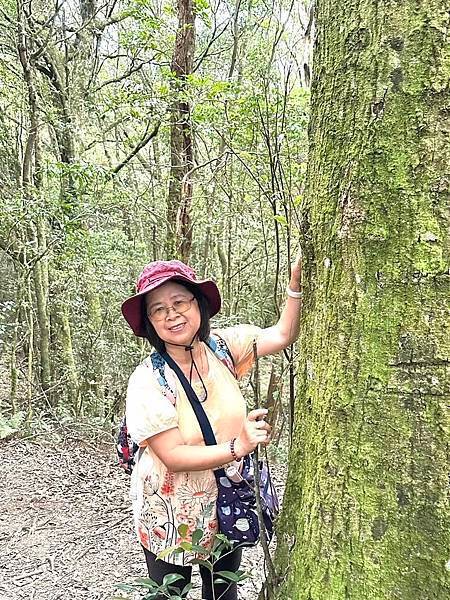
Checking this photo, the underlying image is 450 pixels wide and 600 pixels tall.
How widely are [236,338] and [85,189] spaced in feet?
15.4

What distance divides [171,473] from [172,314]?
0.50 meters

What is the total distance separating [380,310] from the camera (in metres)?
1.11

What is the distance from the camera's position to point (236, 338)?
2043mm

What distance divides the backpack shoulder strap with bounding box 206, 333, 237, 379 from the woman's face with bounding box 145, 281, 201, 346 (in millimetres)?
103

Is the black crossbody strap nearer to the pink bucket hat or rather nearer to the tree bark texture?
the pink bucket hat

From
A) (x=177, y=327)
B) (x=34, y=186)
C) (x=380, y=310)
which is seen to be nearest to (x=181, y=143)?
(x=34, y=186)

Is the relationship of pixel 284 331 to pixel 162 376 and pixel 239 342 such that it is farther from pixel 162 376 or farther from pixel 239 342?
pixel 162 376

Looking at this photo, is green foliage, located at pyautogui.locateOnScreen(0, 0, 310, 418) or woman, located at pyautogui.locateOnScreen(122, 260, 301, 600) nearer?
woman, located at pyautogui.locateOnScreen(122, 260, 301, 600)

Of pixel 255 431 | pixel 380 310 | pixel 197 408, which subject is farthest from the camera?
pixel 197 408

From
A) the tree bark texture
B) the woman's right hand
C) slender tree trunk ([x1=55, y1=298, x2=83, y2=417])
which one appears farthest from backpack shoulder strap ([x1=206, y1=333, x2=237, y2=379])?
slender tree trunk ([x1=55, y1=298, x2=83, y2=417])

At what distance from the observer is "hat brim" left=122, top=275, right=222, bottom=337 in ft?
6.11

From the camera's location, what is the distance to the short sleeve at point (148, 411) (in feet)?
5.63

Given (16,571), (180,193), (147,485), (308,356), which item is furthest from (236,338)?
(180,193)

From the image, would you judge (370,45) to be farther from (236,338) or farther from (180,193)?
(180,193)
